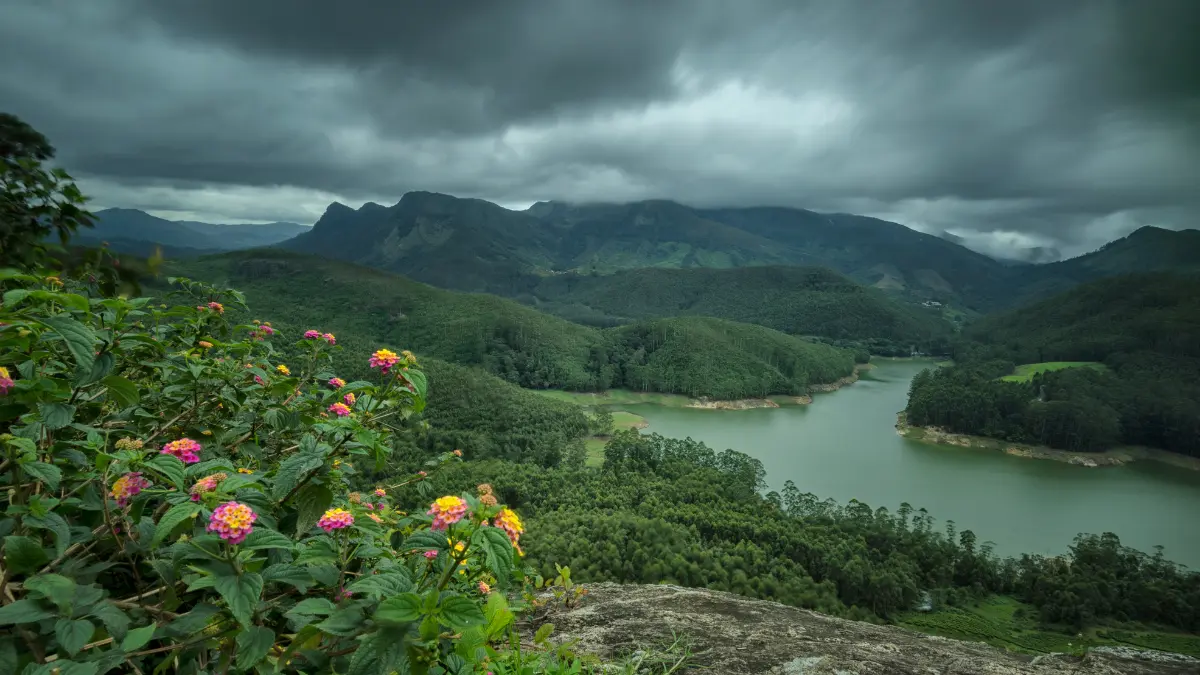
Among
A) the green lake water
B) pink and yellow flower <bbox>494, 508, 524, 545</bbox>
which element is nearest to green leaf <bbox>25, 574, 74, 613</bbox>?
pink and yellow flower <bbox>494, 508, 524, 545</bbox>

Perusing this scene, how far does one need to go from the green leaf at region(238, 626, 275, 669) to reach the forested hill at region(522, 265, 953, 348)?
103 m

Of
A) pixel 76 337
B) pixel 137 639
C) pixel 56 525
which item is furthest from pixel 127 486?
pixel 137 639

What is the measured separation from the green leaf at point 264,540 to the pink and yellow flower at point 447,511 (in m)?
0.31

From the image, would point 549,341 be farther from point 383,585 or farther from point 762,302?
point 762,302

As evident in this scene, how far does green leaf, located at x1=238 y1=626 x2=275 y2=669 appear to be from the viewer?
1001 mm

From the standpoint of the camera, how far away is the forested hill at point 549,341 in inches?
2399

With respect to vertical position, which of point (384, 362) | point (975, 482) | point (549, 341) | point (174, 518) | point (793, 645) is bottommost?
point (975, 482)

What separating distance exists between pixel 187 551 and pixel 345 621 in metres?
0.33

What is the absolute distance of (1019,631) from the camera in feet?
65.1

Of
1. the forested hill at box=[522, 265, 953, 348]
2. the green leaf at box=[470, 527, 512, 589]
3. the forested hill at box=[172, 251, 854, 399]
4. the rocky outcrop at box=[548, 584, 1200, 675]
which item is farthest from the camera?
the forested hill at box=[522, 265, 953, 348]

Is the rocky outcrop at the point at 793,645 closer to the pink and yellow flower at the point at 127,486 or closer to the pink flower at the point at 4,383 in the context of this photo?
the pink and yellow flower at the point at 127,486

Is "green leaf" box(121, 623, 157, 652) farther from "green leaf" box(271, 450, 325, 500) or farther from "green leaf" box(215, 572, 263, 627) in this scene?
"green leaf" box(271, 450, 325, 500)

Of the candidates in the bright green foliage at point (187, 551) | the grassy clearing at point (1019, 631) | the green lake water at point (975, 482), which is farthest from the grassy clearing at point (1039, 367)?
the bright green foliage at point (187, 551)

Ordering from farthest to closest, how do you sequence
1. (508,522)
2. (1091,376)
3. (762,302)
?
1. (762,302)
2. (1091,376)
3. (508,522)
